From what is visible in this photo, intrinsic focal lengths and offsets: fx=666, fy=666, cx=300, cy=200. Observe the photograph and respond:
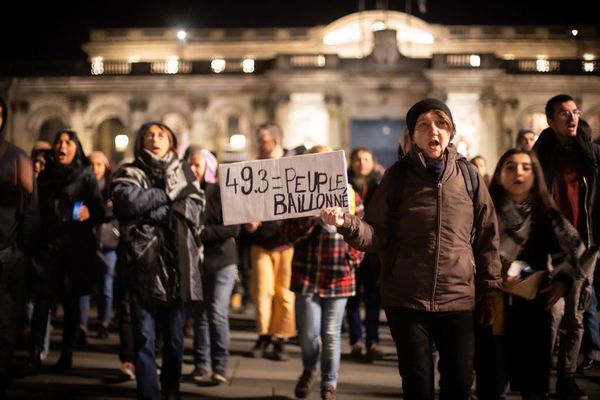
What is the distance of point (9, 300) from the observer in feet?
15.0

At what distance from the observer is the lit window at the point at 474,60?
108 feet

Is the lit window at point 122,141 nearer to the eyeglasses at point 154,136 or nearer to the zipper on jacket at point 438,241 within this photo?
the eyeglasses at point 154,136

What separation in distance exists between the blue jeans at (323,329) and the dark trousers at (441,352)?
171 cm

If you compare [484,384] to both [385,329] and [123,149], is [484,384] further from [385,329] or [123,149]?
[123,149]

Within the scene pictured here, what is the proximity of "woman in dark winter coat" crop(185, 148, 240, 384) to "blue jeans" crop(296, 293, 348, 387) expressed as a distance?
97cm

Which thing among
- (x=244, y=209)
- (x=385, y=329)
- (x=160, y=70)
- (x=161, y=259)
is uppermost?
(x=160, y=70)

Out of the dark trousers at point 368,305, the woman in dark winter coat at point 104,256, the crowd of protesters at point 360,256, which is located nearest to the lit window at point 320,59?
the woman in dark winter coat at point 104,256

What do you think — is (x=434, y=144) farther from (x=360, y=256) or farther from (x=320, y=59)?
(x=320, y=59)

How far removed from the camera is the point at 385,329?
9.63 metres

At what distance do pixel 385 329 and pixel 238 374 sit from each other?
3.38m

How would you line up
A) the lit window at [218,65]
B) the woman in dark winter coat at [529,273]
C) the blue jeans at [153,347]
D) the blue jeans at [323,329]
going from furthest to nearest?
1. the lit window at [218,65]
2. the blue jeans at [323,329]
3. the blue jeans at [153,347]
4. the woman in dark winter coat at [529,273]

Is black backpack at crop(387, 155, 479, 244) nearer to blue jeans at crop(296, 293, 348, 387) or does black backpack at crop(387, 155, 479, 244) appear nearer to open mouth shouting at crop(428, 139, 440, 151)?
open mouth shouting at crop(428, 139, 440, 151)

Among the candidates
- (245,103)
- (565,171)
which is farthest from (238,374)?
(245,103)

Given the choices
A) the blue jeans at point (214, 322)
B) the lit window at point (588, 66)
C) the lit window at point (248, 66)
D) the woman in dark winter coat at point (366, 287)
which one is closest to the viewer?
the blue jeans at point (214, 322)
